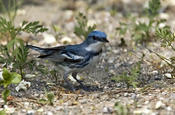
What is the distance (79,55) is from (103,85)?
0.56 m

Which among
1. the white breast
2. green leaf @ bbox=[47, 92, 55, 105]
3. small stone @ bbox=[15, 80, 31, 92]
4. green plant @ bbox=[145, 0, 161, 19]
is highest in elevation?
green plant @ bbox=[145, 0, 161, 19]

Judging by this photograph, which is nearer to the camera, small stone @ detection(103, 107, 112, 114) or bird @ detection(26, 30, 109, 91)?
small stone @ detection(103, 107, 112, 114)

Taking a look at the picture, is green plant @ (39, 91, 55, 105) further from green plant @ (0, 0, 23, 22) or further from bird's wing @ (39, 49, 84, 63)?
green plant @ (0, 0, 23, 22)

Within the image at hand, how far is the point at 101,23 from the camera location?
777 cm

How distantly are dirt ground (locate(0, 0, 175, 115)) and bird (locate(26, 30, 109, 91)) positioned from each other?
248 mm

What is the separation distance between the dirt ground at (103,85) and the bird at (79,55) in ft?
0.81

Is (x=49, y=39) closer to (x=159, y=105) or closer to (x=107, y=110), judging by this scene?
(x=107, y=110)

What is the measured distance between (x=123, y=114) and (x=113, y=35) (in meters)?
3.67

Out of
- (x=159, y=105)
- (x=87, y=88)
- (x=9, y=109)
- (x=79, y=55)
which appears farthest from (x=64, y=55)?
(x=159, y=105)

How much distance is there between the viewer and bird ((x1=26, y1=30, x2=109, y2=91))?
4.88 meters

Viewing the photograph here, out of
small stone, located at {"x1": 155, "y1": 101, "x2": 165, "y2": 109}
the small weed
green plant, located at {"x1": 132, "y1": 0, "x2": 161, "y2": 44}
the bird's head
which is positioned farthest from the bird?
green plant, located at {"x1": 132, "y1": 0, "x2": 161, "y2": 44}

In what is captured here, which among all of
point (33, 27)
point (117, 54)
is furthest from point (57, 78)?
point (117, 54)

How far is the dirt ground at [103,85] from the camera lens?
13.5ft

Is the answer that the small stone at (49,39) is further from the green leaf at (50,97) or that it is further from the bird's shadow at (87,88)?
the green leaf at (50,97)
